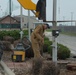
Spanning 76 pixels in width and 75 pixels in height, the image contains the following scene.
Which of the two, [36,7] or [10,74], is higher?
[36,7]

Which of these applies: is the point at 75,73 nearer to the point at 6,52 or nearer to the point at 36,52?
the point at 36,52

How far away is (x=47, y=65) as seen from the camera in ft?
28.2

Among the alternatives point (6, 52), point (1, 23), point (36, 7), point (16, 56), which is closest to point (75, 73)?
point (36, 7)

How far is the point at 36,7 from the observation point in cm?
909

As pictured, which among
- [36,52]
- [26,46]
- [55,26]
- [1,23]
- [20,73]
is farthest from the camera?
[1,23]

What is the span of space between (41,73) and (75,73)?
5.69 feet

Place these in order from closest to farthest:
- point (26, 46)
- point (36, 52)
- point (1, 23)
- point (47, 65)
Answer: point (47, 65) → point (36, 52) → point (26, 46) → point (1, 23)

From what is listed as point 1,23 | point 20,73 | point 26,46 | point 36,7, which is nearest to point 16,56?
point 26,46

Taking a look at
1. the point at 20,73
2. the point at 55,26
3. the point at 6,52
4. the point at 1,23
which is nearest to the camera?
the point at 55,26

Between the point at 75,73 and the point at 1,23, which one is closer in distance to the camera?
the point at 75,73

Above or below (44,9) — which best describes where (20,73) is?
below

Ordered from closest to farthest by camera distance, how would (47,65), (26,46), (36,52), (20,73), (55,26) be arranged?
(47,65) < (55,26) < (20,73) < (36,52) < (26,46)

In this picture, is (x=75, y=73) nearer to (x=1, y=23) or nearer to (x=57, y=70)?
(x=57, y=70)

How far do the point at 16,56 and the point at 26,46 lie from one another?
1355 millimetres
